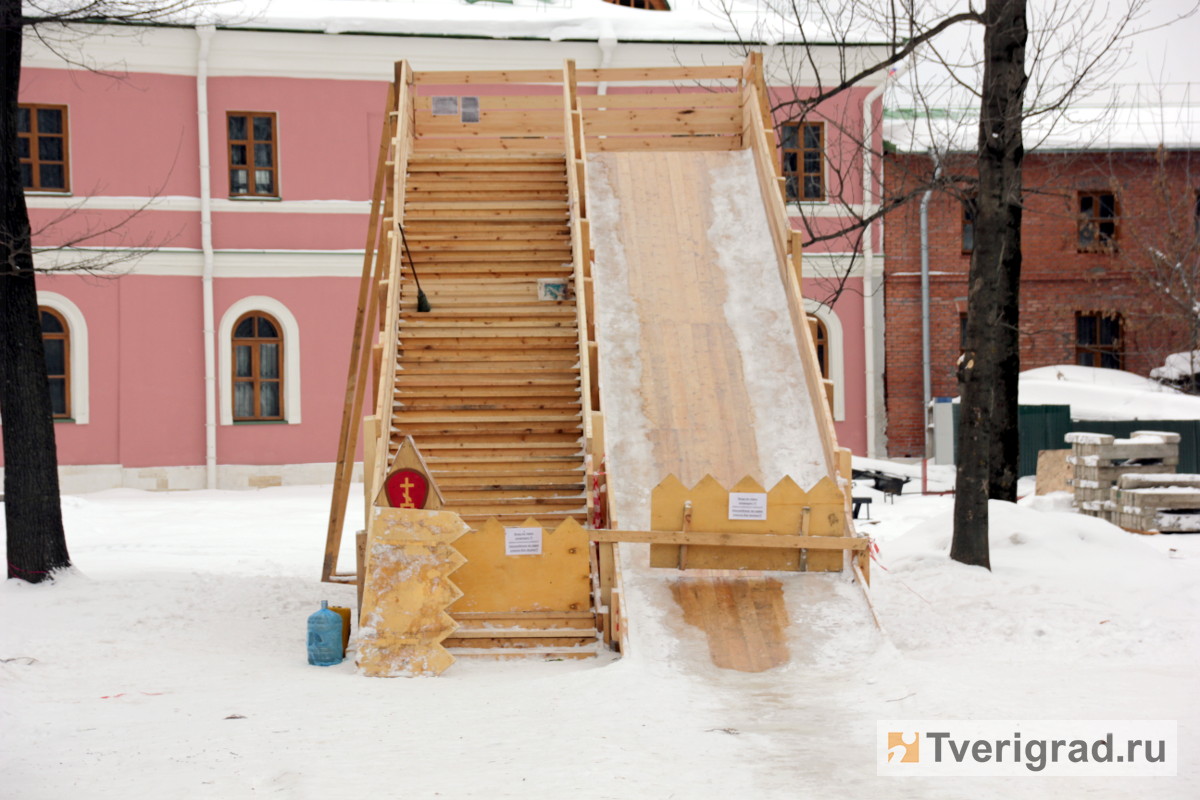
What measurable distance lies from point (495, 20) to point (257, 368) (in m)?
7.50

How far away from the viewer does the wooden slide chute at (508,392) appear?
28.6 feet

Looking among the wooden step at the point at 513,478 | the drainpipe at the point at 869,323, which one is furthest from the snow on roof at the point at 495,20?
the wooden step at the point at 513,478

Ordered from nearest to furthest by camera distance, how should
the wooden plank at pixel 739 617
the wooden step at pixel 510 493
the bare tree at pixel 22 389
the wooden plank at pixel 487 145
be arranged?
the wooden plank at pixel 739 617 < the wooden step at pixel 510 493 < the bare tree at pixel 22 389 < the wooden plank at pixel 487 145

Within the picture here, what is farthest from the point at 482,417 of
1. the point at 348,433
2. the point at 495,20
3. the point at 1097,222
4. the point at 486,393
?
the point at 1097,222

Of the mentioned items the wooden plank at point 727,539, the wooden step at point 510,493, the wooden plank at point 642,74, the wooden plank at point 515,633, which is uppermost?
the wooden plank at point 642,74

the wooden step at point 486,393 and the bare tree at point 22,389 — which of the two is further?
the bare tree at point 22,389

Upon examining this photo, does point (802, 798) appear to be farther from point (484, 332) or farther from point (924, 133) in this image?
point (924, 133)

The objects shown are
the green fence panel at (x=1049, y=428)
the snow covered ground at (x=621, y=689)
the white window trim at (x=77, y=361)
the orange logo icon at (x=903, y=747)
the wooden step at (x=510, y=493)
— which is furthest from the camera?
the green fence panel at (x=1049, y=428)

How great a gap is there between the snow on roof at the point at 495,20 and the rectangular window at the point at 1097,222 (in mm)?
7511

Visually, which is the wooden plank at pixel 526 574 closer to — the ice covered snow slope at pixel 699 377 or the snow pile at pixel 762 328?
the ice covered snow slope at pixel 699 377

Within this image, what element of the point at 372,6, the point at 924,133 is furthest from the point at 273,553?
the point at 924,133

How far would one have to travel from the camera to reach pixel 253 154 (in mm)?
22359

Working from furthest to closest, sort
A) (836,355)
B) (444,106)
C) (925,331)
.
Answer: (925,331)
(836,355)
(444,106)

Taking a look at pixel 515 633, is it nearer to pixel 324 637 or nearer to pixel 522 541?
pixel 522 541
